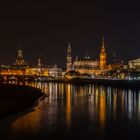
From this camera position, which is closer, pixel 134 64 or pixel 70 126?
pixel 70 126

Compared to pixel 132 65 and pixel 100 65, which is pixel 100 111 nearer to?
pixel 132 65

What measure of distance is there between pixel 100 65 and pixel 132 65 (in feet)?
107

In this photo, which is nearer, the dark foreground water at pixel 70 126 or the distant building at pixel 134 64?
the dark foreground water at pixel 70 126

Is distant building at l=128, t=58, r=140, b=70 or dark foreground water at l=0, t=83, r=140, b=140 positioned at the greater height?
distant building at l=128, t=58, r=140, b=70

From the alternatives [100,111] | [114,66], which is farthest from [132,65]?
[100,111]

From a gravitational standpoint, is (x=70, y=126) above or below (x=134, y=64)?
below

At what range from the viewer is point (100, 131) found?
73.6 ft

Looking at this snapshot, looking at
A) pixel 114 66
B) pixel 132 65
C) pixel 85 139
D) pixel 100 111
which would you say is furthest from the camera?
pixel 114 66

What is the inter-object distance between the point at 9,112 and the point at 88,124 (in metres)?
6.64

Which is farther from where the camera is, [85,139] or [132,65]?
[132,65]

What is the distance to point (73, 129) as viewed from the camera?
909 inches

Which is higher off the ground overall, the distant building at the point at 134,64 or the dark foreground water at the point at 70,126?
the distant building at the point at 134,64

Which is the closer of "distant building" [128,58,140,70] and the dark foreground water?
the dark foreground water

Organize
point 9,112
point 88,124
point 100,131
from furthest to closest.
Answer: point 9,112 → point 88,124 → point 100,131
